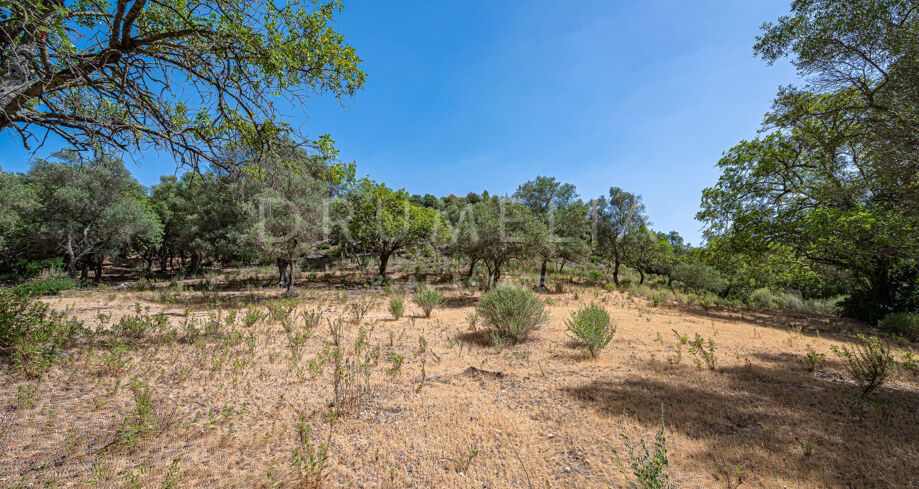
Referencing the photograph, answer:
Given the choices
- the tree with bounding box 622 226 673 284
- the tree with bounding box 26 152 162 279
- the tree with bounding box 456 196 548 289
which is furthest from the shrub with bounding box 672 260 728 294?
the tree with bounding box 26 152 162 279

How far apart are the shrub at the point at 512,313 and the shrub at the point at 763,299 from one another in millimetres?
17129

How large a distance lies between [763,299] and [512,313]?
21.0 metres

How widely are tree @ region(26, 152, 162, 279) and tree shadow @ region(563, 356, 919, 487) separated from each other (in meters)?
25.7

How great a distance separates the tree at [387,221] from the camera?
1822 centimetres

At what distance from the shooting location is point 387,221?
17.9 metres

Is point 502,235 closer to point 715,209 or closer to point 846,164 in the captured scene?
point 715,209

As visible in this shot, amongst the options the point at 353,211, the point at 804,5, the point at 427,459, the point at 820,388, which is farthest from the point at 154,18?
the point at 353,211

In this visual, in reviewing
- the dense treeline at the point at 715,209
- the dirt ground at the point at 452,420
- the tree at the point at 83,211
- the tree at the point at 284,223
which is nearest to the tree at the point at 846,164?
the dense treeline at the point at 715,209

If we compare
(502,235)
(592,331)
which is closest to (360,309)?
(592,331)

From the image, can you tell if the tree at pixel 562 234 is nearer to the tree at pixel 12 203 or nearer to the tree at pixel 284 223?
the tree at pixel 284 223

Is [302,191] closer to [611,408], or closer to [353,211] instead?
[353,211]

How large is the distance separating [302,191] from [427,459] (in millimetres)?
15545

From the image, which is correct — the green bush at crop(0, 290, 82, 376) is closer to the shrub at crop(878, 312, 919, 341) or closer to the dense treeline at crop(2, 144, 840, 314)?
the dense treeline at crop(2, 144, 840, 314)

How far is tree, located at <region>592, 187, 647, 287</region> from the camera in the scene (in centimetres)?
2330
